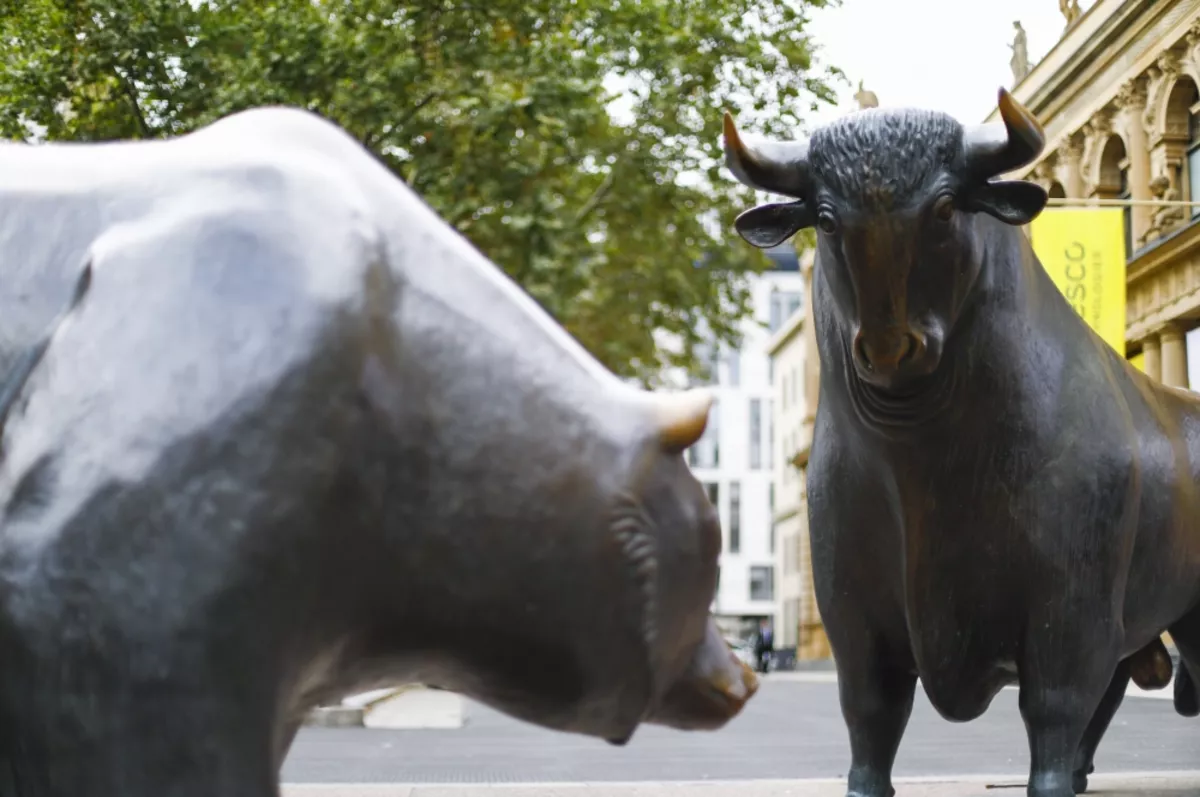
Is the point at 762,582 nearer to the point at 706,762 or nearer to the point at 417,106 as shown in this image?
the point at 417,106

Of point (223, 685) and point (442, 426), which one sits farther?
point (442, 426)

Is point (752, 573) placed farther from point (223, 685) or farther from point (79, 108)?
point (223, 685)

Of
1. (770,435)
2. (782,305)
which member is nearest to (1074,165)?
(782,305)

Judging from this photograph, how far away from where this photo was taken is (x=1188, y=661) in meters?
5.84

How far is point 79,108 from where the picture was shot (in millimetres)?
16656

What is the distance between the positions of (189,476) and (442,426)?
0.95 feet

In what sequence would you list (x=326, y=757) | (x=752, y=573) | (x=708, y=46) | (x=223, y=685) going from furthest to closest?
(x=752, y=573), (x=708, y=46), (x=326, y=757), (x=223, y=685)

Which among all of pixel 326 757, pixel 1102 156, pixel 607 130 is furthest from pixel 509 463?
pixel 1102 156

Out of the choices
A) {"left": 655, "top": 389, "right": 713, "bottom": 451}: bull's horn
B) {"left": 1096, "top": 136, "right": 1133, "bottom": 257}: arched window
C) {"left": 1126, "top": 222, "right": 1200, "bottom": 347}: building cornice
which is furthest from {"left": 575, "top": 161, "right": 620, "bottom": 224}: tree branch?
{"left": 1096, "top": 136, "right": 1133, "bottom": 257}: arched window

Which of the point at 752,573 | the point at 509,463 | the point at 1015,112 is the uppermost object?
the point at 1015,112

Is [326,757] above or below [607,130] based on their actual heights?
below

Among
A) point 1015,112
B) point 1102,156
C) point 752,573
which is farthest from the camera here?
point 752,573

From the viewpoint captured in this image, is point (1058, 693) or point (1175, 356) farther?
point (1175, 356)

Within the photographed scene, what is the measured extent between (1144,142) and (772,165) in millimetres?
31008
